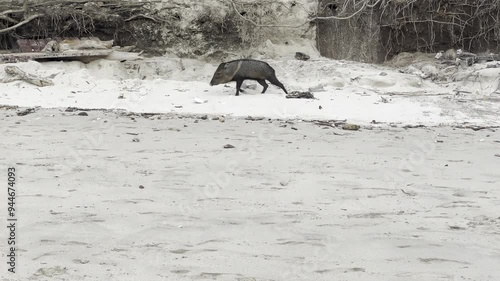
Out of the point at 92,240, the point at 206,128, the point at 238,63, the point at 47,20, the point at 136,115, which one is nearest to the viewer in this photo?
the point at 92,240

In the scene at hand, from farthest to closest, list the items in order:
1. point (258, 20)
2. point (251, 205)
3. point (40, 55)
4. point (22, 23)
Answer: point (258, 20) < point (22, 23) < point (40, 55) < point (251, 205)

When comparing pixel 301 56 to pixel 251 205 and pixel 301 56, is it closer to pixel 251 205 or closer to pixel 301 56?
pixel 301 56

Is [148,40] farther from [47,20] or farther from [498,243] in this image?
[498,243]

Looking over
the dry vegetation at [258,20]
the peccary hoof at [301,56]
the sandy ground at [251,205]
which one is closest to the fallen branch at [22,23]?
the dry vegetation at [258,20]

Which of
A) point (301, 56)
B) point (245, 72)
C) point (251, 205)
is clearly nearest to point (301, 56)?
point (301, 56)

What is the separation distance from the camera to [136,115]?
7766 mm

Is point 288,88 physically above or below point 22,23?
below

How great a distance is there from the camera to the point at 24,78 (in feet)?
31.2

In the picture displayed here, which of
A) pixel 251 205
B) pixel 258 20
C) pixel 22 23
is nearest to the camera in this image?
pixel 251 205

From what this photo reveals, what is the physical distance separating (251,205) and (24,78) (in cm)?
672

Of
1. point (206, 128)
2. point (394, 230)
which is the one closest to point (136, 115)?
point (206, 128)

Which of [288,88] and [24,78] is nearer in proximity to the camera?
[24,78]

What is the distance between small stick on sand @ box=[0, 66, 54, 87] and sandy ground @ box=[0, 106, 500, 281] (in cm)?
309

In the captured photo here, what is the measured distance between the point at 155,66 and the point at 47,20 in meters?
2.28
